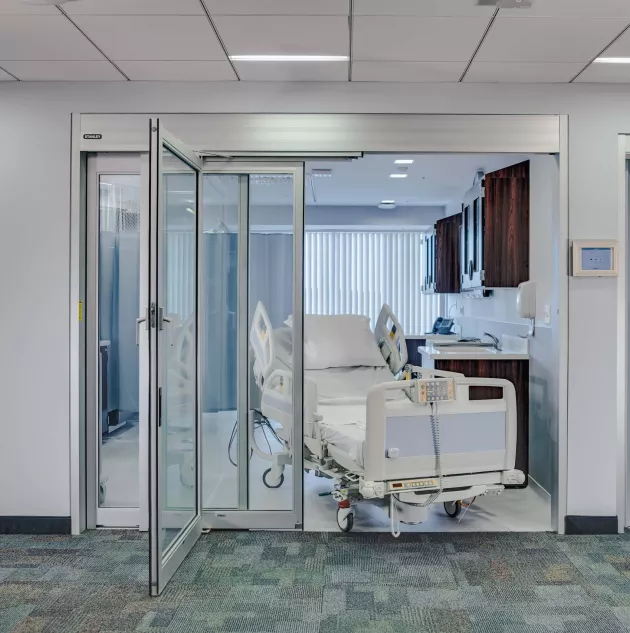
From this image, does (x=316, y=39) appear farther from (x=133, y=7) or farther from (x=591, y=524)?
(x=591, y=524)

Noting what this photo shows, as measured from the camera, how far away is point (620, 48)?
3.31 meters

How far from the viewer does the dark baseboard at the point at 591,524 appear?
3865 mm

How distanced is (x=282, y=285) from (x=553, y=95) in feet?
6.22

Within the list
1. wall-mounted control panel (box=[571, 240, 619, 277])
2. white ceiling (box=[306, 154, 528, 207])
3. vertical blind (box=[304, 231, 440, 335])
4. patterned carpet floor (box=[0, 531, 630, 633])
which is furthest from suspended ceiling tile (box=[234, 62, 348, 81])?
vertical blind (box=[304, 231, 440, 335])

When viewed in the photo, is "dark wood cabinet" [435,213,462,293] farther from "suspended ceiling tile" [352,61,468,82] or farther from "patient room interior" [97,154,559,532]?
"suspended ceiling tile" [352,61,468,82]

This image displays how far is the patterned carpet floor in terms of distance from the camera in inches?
109

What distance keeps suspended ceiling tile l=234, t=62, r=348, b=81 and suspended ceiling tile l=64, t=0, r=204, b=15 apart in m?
0.69

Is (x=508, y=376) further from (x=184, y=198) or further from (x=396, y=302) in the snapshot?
(x=396, y=302)

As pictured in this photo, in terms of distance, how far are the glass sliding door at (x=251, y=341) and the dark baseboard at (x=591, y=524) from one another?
1560mm

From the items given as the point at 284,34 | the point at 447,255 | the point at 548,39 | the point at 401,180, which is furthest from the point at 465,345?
the point at 284,34

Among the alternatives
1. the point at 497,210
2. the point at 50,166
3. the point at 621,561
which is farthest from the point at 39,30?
the point at 621,561

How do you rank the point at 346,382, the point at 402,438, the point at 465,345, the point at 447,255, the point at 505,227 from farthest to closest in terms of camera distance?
1. the point at 447,255
2. the point at 465,345
3. the point at 505,227
4. the point at 346,382
5. the point at 402,438

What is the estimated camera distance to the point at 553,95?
3881 millimetres

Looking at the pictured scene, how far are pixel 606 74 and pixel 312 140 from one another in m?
1.65
